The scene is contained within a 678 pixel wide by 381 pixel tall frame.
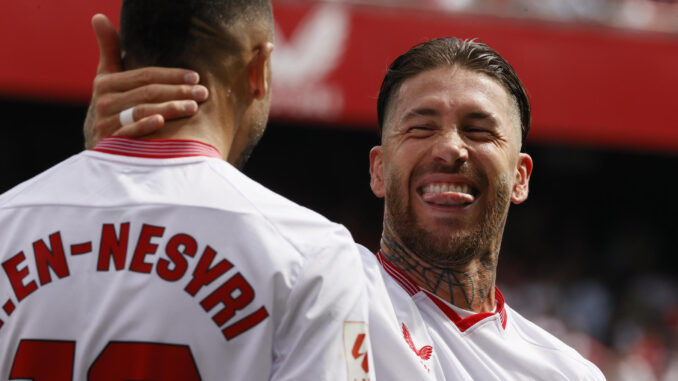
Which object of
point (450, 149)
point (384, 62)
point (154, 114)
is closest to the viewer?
point (154, 114)

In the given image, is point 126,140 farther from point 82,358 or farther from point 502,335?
point 502,335

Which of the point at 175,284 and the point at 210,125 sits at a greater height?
the point at 210,125

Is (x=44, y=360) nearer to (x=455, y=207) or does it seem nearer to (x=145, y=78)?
(x=145, y=78)

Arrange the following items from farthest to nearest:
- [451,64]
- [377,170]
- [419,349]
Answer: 1. [377,170]
2. [451,64]
3. [419,349]

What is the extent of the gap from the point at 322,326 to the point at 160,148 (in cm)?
46

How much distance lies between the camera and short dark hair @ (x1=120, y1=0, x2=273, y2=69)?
4.95 ft

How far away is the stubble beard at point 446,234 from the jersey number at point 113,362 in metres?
0.95

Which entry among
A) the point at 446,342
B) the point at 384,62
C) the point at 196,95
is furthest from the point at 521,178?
the point at 384,62

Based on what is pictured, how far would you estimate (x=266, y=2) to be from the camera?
1.63 meters

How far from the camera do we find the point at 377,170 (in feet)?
7.77

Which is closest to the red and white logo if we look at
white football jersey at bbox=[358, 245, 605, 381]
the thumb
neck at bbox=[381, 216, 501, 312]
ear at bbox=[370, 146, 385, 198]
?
white football jersey at bbox=[358, 245, 605, 381]

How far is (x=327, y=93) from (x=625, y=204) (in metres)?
5.23

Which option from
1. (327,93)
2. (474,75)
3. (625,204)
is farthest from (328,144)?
(474,75)

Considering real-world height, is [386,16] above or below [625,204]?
above
